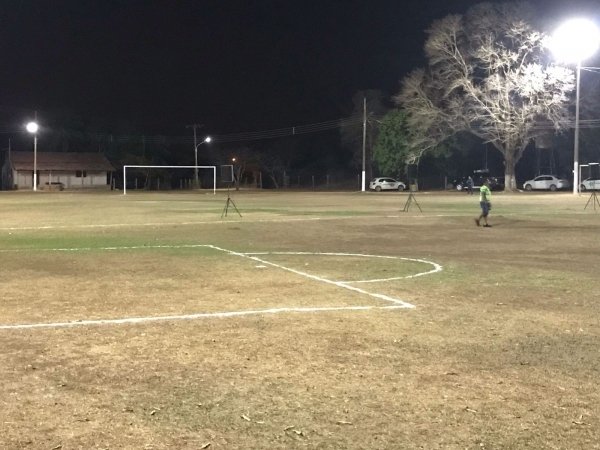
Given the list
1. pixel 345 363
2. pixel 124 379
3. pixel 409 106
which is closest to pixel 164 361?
pixel 124 379

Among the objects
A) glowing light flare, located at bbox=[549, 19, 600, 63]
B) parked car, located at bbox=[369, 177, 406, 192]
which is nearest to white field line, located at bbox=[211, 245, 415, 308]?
glowing light flare, located at bbox=[549, 19, 600, 63]

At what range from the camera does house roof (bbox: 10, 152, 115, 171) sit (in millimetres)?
90125

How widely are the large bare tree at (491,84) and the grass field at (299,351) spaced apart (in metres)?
45.8

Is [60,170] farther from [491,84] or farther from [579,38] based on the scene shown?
[579,38]

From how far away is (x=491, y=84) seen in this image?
59.7m

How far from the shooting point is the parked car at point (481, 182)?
7189 centimetres

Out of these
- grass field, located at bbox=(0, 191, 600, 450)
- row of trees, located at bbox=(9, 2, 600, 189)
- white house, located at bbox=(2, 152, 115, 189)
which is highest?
row of trees, located at bbox=(9, 2, 600, 189)

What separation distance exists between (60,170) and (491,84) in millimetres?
57286

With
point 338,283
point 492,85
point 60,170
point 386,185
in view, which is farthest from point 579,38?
point 60,170

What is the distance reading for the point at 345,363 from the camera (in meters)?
7.00

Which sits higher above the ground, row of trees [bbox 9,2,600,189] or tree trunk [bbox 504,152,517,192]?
row of trees [bbox 9,2,600,189]

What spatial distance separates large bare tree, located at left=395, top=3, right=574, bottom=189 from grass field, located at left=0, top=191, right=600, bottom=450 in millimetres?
45761

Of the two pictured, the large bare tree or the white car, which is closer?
the large bare tree

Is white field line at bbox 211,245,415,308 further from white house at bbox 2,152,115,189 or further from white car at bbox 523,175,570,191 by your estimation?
white house at bbox 2,152,115,189
